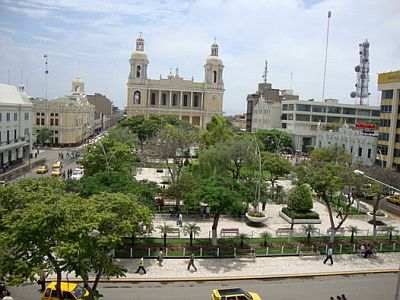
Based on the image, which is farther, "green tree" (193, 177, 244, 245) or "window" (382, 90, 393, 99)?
"window" (382, 90, 393, 99)

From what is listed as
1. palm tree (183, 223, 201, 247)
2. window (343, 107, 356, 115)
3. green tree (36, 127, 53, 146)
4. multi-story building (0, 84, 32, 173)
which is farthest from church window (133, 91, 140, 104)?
palm tree (183, 223, 201, 247)

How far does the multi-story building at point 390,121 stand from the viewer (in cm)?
5341

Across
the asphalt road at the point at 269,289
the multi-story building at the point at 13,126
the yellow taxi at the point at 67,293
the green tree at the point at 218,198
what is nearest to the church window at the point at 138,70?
the multi-story building at the point at 13,126

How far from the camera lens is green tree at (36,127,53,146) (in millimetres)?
76875

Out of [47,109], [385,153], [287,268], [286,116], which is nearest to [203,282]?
[287,268]

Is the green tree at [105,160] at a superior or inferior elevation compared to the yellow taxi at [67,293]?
superior

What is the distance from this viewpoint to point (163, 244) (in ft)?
86.5

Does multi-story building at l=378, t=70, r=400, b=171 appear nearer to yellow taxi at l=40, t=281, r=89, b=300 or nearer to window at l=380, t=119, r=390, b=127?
window at l=380, t=119, r=390, b=127

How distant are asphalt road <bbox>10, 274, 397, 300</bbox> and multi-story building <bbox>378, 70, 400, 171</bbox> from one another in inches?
1353

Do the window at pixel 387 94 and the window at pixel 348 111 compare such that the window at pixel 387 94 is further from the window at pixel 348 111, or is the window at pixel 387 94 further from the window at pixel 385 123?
the window at pixel 348 111

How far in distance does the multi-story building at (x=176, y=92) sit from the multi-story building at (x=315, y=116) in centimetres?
2672

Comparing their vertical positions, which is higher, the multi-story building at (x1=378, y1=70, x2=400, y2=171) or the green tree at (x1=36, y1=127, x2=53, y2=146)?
the multi-story building at (x1=378, y1=70, x2=400, y2=171)

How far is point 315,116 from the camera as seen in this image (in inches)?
3467

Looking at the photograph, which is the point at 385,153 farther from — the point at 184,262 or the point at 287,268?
the point at 184,262
